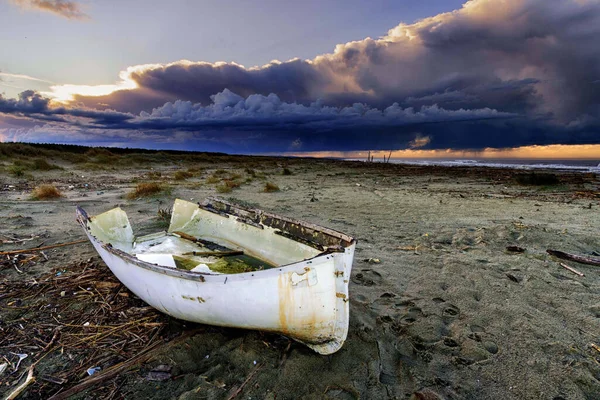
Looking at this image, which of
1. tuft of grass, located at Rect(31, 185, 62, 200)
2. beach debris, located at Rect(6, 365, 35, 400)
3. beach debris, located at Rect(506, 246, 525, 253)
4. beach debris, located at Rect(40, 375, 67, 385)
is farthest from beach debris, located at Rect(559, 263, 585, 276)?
tuft of grass, located at Rect(31, 185, 62, 200)

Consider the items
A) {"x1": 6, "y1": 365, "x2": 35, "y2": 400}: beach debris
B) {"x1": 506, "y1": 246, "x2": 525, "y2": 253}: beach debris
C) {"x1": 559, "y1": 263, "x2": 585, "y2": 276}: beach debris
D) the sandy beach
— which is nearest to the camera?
{"x1": 6, "y1": 365, "x2": 35, "y2": 400}: beach debris

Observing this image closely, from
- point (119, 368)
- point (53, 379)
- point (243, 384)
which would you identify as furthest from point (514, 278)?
point (53, 379)

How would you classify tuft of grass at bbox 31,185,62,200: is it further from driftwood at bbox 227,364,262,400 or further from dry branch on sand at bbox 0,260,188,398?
driftwood at bbox 227,364,262,400

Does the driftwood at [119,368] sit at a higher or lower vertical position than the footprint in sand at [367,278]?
lower

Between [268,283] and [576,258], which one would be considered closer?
[268,283]

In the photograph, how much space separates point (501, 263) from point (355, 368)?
12.6 ft

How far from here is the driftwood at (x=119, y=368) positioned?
266 cm

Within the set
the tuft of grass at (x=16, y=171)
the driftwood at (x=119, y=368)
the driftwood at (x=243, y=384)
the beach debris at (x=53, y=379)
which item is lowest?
the tuft of grass at (x=16, y=171)

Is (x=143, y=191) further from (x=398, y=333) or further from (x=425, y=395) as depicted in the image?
(x=425, y=395)

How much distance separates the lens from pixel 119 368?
2914mm

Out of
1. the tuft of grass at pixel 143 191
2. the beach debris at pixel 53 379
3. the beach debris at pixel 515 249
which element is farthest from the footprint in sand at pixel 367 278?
the tuft of grass at pixel 143 191

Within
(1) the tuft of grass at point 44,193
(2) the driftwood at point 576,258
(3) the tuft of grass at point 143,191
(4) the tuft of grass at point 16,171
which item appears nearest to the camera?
(2) the driftwood at point 576,258

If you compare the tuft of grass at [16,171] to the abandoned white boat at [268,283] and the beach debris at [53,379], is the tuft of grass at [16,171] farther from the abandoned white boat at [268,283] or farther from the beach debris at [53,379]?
the beach debris at [53,379]

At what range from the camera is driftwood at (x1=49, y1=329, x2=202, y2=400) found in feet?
8.72
